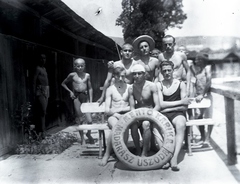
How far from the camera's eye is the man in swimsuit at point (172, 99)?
15.6 ft

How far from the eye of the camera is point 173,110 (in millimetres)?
4910

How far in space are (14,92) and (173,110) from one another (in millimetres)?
3156

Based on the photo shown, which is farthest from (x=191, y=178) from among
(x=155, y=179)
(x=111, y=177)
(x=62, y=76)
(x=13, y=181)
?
(x=62, y=76)

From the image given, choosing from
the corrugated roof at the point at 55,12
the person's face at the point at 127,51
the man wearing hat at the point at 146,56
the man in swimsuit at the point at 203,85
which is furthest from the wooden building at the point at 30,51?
the man in swimsuit at the point at 203,85

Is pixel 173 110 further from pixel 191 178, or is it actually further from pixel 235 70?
pixel 235 70

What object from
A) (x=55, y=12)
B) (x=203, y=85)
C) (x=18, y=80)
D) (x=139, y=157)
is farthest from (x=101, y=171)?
(x=55, y=12)

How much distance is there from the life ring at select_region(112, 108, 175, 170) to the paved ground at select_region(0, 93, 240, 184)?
0.13 meters

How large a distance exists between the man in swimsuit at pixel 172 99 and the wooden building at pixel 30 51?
2894 mm

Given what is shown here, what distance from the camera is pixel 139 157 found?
436 cm

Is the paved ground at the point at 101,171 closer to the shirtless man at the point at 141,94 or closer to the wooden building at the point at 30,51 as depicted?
the shirtless man at the point at 141,94

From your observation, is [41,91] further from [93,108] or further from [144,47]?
[144,47]

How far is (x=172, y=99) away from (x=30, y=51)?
137 inches

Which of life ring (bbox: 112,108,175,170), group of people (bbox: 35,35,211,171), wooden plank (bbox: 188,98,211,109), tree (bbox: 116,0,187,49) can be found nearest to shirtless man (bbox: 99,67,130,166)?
group of people (bbox: 35,35,211,171)

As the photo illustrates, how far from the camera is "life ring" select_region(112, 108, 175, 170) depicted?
4.30 m
